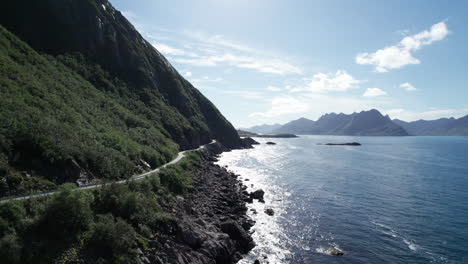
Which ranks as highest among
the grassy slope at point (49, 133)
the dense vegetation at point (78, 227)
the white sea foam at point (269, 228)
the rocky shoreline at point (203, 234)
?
the grassy slope at point (49, 133)

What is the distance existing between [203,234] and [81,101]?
1865 inches

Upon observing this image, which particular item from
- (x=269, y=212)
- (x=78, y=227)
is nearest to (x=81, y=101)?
(x=78, y=227)

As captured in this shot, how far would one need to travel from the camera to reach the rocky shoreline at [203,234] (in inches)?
990

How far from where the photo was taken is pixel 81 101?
59344 millimetres

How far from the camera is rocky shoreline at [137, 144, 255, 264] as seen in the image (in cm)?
2514

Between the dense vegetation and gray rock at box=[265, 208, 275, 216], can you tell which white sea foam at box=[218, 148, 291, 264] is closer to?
gray rock at box=[265, 208, 275, 216]

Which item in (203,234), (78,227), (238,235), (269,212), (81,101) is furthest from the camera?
(81,101)

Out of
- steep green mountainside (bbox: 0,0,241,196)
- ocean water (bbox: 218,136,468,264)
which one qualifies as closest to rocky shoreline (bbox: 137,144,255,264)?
ocean water (bbox: 218,136,468,264)

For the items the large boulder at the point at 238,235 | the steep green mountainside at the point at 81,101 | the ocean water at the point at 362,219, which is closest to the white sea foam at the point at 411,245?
the ocean water at the point at 362,219

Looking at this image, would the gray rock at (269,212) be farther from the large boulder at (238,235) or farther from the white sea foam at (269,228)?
the large boulder at (238,235)

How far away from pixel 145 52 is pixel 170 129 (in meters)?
55.2

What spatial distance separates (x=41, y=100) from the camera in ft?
134

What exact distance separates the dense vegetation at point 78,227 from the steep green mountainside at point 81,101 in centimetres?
532

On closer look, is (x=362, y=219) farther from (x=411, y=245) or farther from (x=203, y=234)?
(x=203, y=234)
